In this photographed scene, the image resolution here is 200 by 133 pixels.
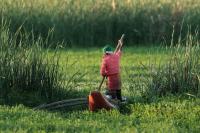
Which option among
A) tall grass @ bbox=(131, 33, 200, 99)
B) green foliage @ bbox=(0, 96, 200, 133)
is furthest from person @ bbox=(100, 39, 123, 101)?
green foliage @ bbox=(0, 96, 200, 133)

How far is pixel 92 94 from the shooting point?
11.6 m

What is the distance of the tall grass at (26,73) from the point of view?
1282 cm

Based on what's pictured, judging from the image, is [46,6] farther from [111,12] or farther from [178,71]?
[178,71]

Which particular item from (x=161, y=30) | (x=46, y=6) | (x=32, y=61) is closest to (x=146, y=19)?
(x=161, y=30)

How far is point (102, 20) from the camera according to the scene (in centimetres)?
2416

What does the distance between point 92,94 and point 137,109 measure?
0.74 metres

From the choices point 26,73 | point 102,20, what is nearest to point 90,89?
point 26,73

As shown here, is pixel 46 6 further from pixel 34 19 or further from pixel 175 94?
pixel 175 94

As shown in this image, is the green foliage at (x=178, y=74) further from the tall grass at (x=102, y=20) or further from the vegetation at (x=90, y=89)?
the tall grass at (x=102, y=20)

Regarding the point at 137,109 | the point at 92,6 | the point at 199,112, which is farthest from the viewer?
the point at 92,6

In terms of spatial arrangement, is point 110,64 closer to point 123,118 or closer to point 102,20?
point 123,118

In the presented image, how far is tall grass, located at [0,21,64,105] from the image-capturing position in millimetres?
12820

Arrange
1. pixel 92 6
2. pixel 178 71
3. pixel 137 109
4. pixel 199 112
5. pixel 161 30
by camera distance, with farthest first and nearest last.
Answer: pixel 92 6, pixel 161 30, pixel 178 71, pixel 137 109, pixel 199 112

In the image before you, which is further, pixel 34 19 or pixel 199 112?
pixel 34 19
